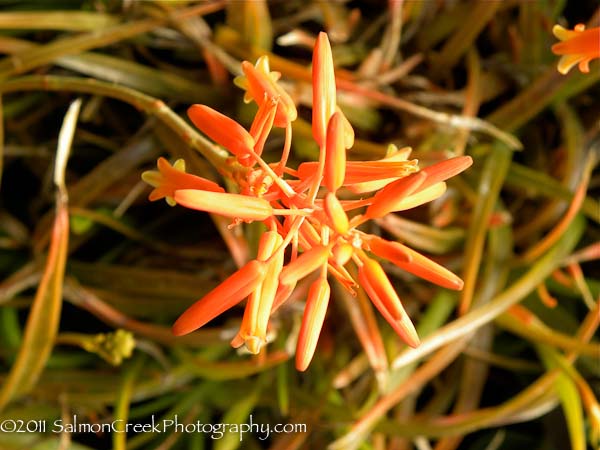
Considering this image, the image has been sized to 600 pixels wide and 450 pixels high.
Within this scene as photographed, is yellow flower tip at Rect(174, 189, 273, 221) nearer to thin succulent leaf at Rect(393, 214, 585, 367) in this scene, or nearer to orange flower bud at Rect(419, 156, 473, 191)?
orange flower bud at Rect(419, 156, 473, 191)

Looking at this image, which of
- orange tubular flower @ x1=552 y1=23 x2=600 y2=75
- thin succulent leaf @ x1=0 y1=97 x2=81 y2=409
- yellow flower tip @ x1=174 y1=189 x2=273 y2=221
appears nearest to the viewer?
yellow flower tip @ x1=174 y1=189 x2=273 y2=221

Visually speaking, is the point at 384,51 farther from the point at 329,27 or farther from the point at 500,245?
the point at 500,245

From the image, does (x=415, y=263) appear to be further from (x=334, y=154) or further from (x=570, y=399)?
(x=570, y=399)

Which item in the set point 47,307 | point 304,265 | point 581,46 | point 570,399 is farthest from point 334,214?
point 570,399

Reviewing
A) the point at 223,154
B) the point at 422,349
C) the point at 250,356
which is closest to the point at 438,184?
the point at 223,154

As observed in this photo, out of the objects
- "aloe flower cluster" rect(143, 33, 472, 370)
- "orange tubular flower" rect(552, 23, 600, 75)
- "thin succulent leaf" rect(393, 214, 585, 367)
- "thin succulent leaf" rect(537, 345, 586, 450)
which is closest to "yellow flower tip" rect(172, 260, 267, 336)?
"aloe flower cluster" rect(143, 33, 472, 370)
